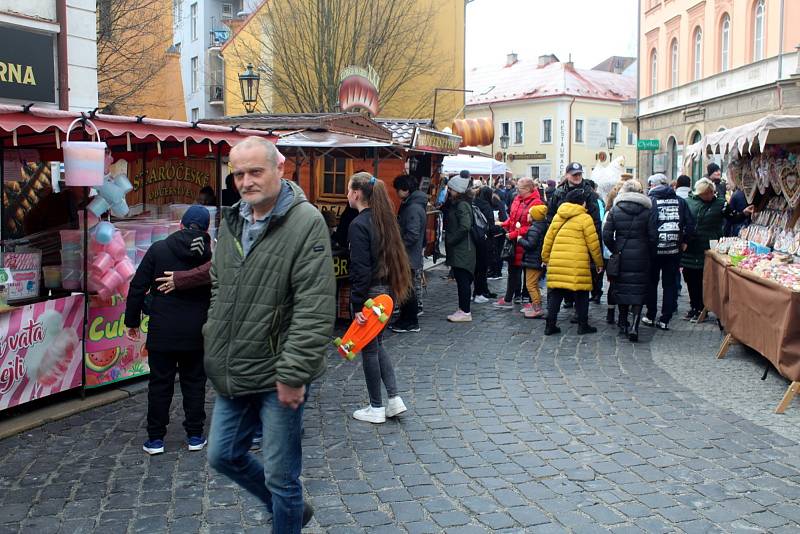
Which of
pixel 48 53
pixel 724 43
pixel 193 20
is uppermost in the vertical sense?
pixel 193 20

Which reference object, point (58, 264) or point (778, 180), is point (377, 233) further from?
point (778, 180)

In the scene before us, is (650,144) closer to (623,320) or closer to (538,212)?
(538,212)

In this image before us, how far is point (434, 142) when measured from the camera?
1427 centimetres

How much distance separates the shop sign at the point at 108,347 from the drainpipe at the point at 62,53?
3.94 metres

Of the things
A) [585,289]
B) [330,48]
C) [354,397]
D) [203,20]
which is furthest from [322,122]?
[203,20]

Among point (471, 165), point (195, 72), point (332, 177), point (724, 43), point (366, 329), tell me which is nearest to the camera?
point (366, 329)

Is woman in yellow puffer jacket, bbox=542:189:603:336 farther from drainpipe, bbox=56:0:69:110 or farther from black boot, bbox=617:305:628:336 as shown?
drainpipe, bbox=56:0:69:110

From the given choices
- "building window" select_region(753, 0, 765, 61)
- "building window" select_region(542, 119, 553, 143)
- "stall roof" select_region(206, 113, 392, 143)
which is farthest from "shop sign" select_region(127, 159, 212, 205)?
"building window" select_region(542, 119, 553, 143)

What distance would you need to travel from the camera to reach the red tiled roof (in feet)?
196

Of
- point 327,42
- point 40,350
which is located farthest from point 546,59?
point 40,350

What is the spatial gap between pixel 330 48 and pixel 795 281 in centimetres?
1824

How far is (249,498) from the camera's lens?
15.2 feet

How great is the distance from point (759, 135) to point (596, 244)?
2.08 m

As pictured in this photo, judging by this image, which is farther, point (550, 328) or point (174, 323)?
point (550, 328)
